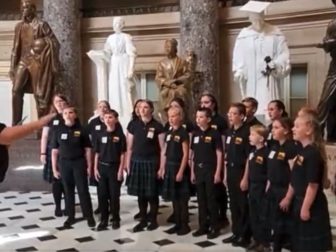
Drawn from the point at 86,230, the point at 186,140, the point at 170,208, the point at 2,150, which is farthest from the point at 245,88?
the point at 2,150

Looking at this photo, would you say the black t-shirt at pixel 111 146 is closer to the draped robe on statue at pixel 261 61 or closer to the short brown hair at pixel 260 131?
the short brown hair at pixel 260 131

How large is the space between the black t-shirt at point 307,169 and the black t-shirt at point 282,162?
1.53 feet

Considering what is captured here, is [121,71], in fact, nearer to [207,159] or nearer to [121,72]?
[121,72]

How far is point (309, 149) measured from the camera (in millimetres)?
3506

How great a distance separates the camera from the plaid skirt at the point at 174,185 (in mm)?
5352

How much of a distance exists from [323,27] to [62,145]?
5650mm

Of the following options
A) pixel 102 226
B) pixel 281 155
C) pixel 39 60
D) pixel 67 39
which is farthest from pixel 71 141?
pixel 67 39

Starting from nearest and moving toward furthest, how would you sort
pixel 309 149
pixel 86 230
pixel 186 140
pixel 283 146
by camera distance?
pixel 309 149
pixel 283 146
pixel 186 140
pixel 86 230

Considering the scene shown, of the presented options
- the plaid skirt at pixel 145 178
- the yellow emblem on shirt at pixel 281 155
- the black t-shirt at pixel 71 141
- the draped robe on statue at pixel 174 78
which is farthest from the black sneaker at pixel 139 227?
the draped robe on statue at pixel 174 78

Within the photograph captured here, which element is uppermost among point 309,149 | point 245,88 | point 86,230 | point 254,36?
point 254,36

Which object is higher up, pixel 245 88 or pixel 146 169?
pixel 245 88

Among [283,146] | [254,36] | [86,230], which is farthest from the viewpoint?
[254,36]

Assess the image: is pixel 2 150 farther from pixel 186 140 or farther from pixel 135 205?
pixel 135 205

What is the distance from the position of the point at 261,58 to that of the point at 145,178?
3.26 metres
